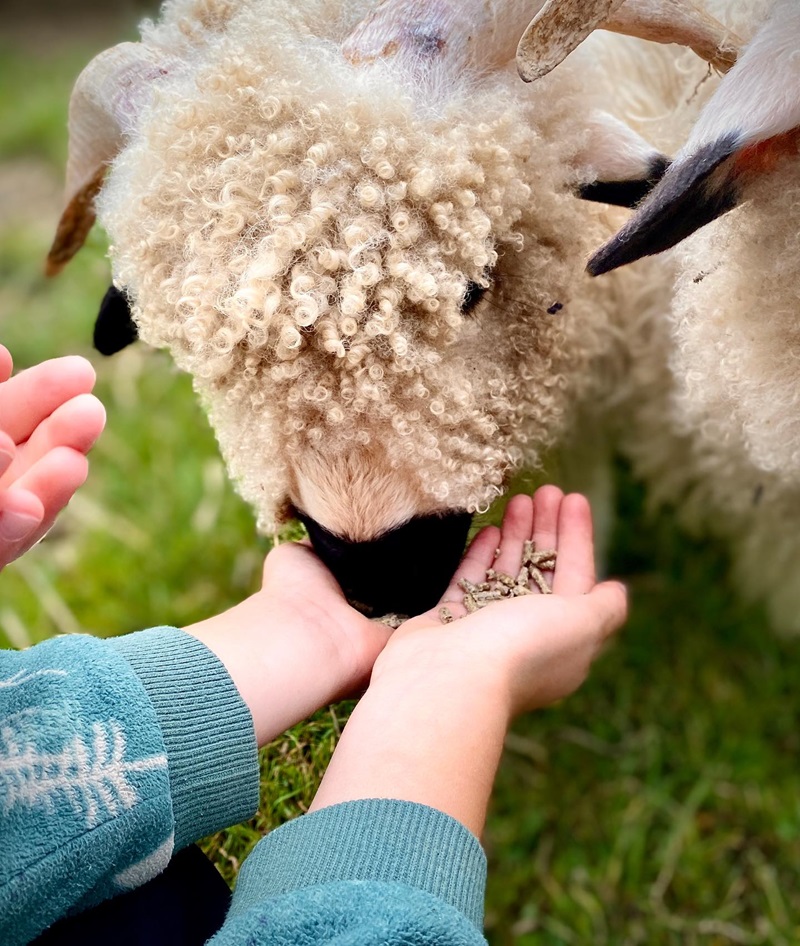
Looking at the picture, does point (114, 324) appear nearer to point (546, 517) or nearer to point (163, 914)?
point (546, 517)

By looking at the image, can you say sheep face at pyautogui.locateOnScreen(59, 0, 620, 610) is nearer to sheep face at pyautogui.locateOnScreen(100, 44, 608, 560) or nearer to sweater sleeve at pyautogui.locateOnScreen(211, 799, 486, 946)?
sheep face at pyautogui.locateOnScreen(100, 44, 608, 560)

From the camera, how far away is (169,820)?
3.85 feet

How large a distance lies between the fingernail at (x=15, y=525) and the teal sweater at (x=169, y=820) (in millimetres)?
369

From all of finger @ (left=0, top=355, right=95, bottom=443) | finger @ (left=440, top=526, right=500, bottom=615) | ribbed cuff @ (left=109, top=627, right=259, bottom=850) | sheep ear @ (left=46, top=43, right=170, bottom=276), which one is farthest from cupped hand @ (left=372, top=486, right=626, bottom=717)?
sheep ear @ (left=46, top=43, right=170, bottom=276)

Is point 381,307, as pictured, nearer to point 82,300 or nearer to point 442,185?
point 442,185

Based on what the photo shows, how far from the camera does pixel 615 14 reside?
1360 mm

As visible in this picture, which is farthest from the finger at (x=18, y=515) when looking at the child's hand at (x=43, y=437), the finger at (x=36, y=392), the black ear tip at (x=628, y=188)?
the black ear tip at (x=628, y=188)

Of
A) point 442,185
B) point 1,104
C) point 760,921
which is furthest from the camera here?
point 1,104

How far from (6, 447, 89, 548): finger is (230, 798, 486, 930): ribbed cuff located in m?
0.46

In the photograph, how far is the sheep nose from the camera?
4.40ft

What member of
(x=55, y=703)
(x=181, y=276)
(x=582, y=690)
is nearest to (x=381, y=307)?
(x=181, y=276)

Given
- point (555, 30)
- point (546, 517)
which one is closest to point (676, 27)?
point (555, 30)

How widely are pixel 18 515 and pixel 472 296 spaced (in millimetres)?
716

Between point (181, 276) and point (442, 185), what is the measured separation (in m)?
0.37
